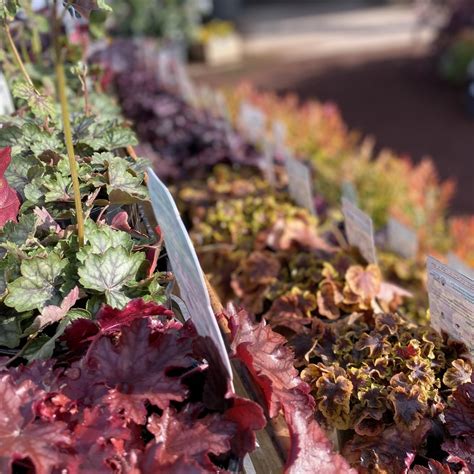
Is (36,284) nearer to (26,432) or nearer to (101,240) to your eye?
(101,240)

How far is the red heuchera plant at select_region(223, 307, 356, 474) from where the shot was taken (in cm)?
98

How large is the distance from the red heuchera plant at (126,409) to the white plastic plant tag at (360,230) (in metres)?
0.73

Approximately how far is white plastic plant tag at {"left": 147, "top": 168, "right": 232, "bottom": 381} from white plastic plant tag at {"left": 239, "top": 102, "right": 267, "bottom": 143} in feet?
6.09

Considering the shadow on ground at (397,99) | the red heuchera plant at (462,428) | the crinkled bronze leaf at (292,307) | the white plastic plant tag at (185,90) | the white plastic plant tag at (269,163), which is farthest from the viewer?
the shadow on ground at (397,99)

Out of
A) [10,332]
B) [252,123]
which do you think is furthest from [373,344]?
[252,123]

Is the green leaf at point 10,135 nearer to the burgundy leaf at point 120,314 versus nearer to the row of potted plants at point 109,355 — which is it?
the row of potted plants at point 109,355

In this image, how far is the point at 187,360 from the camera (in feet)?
3.34

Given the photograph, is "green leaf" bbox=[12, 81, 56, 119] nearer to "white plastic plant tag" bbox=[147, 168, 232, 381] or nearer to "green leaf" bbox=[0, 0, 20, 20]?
"green leaf" bbox=[0, 0, 20, 20]

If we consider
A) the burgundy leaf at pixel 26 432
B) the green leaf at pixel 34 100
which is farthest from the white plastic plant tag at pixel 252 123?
the burgundy leaf at pixel 26 432

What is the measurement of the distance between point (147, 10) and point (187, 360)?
27.8ft

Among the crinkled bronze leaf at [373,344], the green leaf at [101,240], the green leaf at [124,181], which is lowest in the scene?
the crinkled bronze leaf at [373,344]

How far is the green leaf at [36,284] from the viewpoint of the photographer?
111 centimetres

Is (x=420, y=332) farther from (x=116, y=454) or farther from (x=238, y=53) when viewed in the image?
(x=238, y=53)

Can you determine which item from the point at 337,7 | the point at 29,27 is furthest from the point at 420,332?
the point at 337,7
